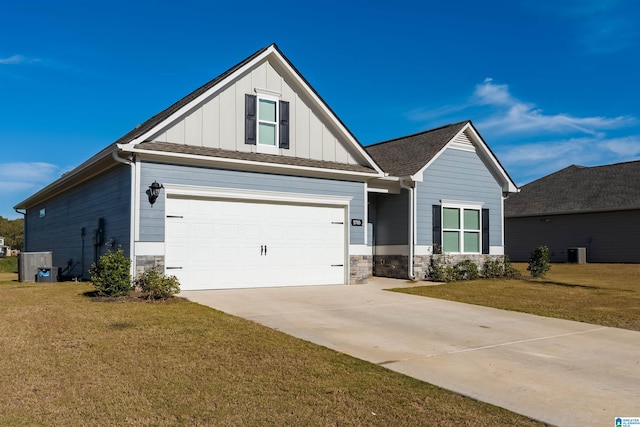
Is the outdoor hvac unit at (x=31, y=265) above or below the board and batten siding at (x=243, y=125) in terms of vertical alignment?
below

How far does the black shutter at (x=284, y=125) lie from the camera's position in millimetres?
14247

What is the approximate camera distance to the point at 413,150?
61.0 ft

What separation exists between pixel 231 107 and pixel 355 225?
191 inches

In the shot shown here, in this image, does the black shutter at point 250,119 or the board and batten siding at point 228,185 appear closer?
the board and batten siding at point 228,185

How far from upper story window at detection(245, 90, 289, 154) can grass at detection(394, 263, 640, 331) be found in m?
5.30

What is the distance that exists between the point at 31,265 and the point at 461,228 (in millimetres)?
14119

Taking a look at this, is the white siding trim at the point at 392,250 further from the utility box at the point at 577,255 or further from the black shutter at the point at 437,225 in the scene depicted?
the utility box at the point at 577,255

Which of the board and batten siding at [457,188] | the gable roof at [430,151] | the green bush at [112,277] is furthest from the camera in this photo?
the gable roof at [430,151]

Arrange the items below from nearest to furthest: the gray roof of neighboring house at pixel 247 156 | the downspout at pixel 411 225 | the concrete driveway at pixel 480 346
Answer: the concrete driveway at pixel 480 346
the gray roof of neighboring house at pixel 247 156
the downspout at pixel 411 225

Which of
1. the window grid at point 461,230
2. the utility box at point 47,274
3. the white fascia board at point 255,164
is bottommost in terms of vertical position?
the utility box at point 47,274

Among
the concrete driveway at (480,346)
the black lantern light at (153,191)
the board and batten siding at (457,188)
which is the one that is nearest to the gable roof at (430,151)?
the board and batten siding at (457,188)

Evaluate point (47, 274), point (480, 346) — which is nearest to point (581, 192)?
point (480, 346)

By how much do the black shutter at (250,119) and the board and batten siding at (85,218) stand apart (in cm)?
321

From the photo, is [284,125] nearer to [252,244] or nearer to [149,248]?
[252,244]
